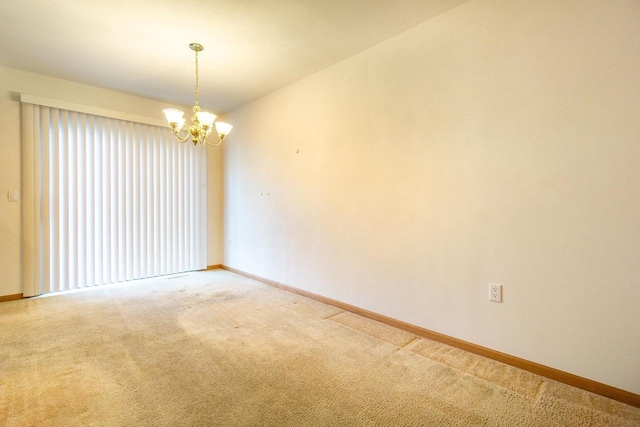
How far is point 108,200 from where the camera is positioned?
412cm

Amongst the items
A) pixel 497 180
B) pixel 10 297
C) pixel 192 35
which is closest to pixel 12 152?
pixel 10 297

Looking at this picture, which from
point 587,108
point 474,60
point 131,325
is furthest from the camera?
point 131,325

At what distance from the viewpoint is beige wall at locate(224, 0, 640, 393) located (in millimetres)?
1711

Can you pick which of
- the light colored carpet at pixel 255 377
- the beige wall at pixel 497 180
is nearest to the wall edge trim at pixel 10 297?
the light colored carpet at pixel 255 377

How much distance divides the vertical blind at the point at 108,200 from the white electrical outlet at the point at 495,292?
4.36 m

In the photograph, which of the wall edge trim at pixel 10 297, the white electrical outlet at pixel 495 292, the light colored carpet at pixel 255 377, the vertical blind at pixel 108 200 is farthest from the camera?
the vertical blind at pixel 108 200

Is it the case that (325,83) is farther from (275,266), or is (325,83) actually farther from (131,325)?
(131,325)

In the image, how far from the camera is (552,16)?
6.22 ft

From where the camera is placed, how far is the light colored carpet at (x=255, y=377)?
1.55 metres

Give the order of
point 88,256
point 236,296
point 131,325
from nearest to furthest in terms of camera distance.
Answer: point 131,325, point 236,296, point 88,256

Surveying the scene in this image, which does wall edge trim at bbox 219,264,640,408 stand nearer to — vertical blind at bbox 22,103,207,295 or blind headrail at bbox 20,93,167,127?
vertical blind at bbox 22,103,207,295

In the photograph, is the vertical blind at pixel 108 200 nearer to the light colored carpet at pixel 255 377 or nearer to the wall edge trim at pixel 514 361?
the light colored carpet at pixel 255 377

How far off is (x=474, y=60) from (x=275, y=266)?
323 centimetres

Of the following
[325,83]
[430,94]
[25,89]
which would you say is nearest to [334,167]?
[325,83]
